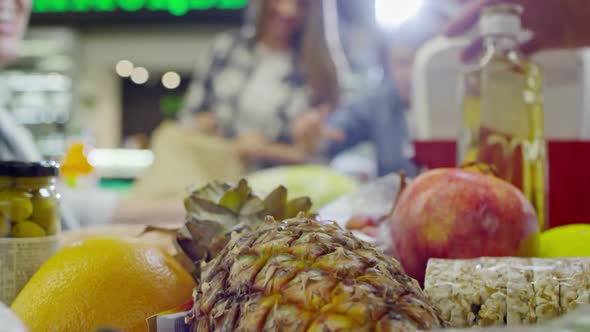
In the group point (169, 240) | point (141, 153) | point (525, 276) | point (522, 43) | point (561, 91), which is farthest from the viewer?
point (141, 153)

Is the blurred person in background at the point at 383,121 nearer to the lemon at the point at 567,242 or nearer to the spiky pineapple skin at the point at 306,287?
the lemon at the point at 567,242

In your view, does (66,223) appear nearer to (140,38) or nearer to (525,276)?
(525,276)

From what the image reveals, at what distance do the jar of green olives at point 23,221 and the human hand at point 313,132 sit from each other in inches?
66.9

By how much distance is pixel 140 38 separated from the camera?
6895mm

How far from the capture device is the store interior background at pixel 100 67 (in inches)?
207

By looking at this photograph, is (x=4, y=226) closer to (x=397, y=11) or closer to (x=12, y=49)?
(x=12, y=49)

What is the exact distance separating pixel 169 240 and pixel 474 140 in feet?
1.28

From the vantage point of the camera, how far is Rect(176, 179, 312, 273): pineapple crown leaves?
628 millimetres

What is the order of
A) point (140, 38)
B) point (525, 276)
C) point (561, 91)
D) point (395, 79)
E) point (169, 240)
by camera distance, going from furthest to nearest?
point (140, 38)
point (395, 79)
point (561, 91)
point (169, 240)
point (525, 276)

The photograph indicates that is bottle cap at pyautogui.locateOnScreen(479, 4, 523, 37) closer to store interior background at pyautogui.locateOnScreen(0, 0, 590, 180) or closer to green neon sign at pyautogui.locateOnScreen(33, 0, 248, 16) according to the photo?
store interior background at pyautogui.locateOnScreen(0, 0, 590, 180)

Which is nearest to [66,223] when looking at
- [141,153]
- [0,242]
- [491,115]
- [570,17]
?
[0,242]

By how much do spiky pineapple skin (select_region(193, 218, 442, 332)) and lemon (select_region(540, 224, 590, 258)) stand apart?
0.24m

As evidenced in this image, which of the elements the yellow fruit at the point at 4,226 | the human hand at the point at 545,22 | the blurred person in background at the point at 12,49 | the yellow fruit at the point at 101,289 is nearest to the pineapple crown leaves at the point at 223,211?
the yellow fruit at the point at 101,289

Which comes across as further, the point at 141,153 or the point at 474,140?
the point at 141,153
